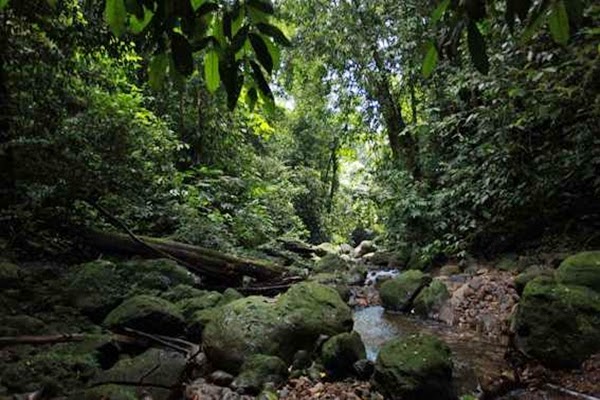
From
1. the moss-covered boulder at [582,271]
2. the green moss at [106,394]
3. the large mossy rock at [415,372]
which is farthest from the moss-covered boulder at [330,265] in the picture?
the green moss at [106,394]

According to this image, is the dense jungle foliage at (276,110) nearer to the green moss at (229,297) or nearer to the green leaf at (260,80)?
the green leaf at (260,80)

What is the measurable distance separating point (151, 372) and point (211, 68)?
3.21 metres

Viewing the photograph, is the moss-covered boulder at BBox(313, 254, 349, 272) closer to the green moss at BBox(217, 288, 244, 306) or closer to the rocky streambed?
the rocky streambed

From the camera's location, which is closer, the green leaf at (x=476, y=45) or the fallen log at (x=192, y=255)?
the green leaf at (x=476, y=45)

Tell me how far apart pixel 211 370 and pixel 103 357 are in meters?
1.01

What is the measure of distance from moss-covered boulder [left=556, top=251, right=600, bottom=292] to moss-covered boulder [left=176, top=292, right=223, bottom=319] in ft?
13.3

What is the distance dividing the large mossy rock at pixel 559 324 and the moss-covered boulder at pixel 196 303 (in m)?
3.55

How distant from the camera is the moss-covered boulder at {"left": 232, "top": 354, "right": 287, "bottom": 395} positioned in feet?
12.7

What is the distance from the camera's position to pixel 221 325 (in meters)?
4.57

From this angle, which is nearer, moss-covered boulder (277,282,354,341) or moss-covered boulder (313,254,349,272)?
moss-covered boulder (277,282,354,341)

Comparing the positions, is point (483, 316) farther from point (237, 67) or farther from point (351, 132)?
point (351, 132)

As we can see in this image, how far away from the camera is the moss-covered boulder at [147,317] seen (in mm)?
4504

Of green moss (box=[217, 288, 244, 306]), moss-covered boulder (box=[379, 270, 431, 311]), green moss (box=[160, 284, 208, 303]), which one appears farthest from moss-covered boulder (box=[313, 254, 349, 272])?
green moss (box=[160, 284, 208, 303])

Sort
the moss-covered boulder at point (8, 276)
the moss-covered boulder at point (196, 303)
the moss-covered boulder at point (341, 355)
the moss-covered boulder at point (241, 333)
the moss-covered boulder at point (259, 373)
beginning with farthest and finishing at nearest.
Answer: the moss-covered boulder at point (196, 303) → the moss-covered boulder at point (8, 276) → the moss-covered boulder at point (241, 333) → the moss-covered boulder at point (341, 355) → the moss-covered boulder at point (259, 373)
